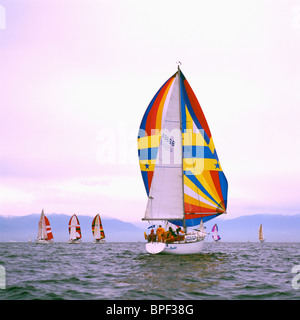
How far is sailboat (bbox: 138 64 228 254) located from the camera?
2666cm

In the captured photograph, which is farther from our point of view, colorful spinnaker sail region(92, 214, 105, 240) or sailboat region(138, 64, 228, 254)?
colorful spinnaker sail region(92, 214, 105, 240)

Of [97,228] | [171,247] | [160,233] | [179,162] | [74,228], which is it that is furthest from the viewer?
[97,228]

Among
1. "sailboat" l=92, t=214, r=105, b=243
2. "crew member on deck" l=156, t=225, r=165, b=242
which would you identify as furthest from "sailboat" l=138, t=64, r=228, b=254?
"sailboat" l=92, t=214, r=105, b=243

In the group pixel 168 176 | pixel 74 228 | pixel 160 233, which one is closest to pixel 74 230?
pixel 74 228

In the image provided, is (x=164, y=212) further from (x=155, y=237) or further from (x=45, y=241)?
(x=45, y=241)

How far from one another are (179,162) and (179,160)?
155mm

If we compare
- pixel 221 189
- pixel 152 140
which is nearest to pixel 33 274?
pixel 152 140

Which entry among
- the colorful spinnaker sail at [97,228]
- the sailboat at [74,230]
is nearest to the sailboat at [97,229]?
the colorful spinnaker sail at [97,228]

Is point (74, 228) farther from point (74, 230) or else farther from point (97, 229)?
point (97, 229)

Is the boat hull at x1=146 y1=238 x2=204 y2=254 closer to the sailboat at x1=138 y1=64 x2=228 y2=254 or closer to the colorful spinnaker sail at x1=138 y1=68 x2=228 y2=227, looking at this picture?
the sailboat at x1=138 y1=64 x2=228 y2=254

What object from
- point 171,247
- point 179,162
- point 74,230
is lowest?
point 74,230

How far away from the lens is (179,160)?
27.2 meters
